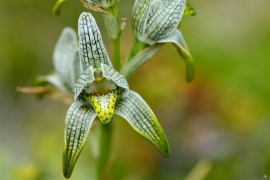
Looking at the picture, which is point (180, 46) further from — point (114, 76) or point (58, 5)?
point (58, 5)

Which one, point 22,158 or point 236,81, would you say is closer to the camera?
point 22,158

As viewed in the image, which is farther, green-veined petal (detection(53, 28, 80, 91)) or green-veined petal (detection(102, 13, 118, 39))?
green-veined petal (detection(53, 28, 80, 91))

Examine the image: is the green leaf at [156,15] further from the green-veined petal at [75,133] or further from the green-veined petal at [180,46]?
the green-veined petal at [75,133]

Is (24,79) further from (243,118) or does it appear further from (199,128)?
(243,118)

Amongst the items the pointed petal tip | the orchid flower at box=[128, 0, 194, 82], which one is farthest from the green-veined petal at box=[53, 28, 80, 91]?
the pointed petal tip

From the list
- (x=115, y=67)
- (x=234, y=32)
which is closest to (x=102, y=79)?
(x=115, y=67)

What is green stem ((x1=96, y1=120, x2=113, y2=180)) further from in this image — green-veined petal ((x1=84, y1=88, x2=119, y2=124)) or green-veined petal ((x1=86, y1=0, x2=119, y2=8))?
green-veined petal ((x1=86, y1=0, x2=119, y2=8))

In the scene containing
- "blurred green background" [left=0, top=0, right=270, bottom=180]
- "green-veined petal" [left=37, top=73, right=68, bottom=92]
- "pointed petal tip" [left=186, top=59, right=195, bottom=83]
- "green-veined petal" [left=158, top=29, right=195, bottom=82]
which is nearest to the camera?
"green-veined petal" [left=158, top=29, right=195, bottom=82]

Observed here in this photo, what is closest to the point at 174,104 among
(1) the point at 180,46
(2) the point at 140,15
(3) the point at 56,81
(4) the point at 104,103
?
(3) the point at 56,81
